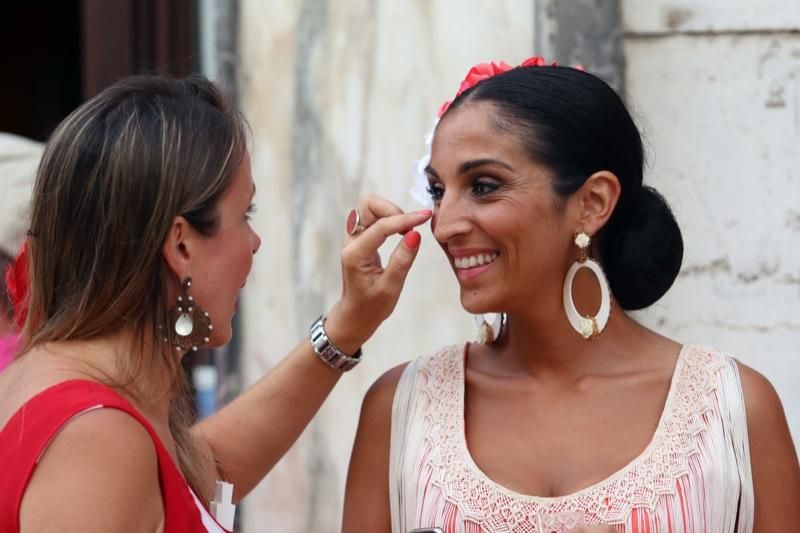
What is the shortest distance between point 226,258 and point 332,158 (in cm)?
177

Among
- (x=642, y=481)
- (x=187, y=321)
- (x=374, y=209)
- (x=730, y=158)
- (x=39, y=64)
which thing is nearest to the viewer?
(x=187, y=321)

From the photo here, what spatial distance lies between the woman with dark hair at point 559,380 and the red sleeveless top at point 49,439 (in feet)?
1.91

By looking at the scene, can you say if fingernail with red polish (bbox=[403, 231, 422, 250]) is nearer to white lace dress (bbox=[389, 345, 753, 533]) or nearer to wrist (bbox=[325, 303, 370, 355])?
wrist (bbox=[325, 303, 370, 355])

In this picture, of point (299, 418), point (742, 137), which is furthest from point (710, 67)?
point (299, 418)

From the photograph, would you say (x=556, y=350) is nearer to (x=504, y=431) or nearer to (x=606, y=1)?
(x=504, y=431)

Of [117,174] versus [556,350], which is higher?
[117,174]

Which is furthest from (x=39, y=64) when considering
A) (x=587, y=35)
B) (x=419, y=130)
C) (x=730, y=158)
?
(x=730, y=158)

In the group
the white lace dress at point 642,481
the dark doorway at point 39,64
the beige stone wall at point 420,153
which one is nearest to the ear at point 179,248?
the white lace dress at point 642,481

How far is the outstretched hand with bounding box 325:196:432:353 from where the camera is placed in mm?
2748

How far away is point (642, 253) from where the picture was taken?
2.76m

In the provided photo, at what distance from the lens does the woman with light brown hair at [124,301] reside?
2.06m

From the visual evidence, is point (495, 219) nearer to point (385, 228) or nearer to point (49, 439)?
point (385, 228)

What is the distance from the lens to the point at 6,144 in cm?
356

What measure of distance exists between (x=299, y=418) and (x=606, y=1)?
1514mm
